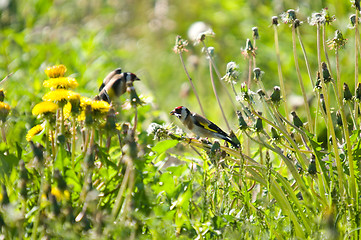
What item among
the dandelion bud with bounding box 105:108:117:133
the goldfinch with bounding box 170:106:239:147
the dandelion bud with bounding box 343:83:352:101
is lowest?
the dandelion bud with bounding box 105:108:117:133

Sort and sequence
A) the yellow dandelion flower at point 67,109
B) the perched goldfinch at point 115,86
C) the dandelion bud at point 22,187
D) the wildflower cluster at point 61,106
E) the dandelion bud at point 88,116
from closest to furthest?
the dandelion bud at point 22,187
the dandelion bud at point 88,116
the wildflower cluster at point 61,106
the yellow dandelion flower at point 67,109
the perched goldfinch at point 115,86

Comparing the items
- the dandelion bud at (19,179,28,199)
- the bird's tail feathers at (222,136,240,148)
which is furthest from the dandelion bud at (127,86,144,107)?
the dandelion bud at (19,179,28,199)

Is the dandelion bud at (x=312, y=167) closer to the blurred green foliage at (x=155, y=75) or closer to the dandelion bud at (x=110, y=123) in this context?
the blurred green foliage at (x=155, y=75)

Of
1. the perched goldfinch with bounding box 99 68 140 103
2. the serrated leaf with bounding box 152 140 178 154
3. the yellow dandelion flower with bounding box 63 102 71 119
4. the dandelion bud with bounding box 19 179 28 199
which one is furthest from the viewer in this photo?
the perched goldfinch with bounding box 99 68 140 103

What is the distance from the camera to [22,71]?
12.4 ft

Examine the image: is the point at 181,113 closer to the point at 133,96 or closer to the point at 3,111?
the point at 133,96

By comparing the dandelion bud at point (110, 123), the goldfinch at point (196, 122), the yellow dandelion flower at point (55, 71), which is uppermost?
the goldfinch at point (196, 122)

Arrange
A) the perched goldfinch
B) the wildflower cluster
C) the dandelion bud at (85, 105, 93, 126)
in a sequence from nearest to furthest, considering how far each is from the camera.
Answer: the dandelion bud at (85, 105, 93, 126)
the wildflower cluster
the perched goldfinch

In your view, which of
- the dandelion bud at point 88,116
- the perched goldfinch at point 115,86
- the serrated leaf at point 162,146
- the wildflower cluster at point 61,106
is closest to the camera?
the dandelion bud at point 88,116

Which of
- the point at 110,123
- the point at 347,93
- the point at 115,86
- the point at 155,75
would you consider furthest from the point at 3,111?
the point at 155,75

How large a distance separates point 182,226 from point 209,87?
11.9 ft

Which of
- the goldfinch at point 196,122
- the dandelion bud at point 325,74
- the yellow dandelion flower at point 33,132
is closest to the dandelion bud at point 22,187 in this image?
the yellow dandelion flower at point 33,132

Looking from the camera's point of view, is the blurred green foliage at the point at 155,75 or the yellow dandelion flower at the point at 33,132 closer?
the blurred green foliage at the point at 155,75

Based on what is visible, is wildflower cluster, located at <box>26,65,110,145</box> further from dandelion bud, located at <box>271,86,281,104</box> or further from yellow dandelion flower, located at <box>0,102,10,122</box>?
dandelion bud, located at <box>271,86,281,104</box>
